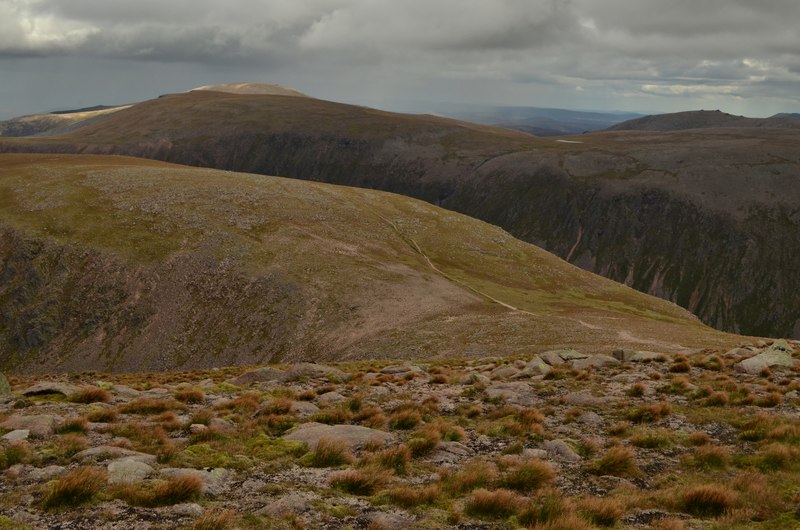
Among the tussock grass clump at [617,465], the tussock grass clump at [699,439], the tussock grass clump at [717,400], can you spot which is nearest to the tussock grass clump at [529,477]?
the tussock grass clump at [617,465]

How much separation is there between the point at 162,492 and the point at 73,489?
1.85m

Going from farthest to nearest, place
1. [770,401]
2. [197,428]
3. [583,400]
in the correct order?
1. [583,400]
2. [770,401]
3. [197,428]

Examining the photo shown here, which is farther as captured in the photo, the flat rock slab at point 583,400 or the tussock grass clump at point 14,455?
the flat rock slab at point 583,400

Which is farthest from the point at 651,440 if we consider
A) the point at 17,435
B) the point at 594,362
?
the point at 17,435

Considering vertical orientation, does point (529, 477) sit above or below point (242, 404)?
above

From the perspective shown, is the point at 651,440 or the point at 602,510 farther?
the point at 651,440

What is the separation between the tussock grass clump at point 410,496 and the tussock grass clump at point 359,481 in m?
0.51

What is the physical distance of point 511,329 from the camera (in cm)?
6494

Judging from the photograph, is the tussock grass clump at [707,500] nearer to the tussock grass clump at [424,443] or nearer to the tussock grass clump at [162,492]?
the tussock grass clump at [424,443]

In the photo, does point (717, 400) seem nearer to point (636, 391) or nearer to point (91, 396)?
point (636, 391)

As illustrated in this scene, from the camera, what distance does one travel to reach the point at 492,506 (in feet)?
40.7

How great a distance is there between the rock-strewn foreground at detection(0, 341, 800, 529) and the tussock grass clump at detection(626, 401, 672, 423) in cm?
9

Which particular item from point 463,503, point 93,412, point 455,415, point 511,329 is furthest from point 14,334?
point 463,503

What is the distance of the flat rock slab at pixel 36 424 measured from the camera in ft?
55.3
